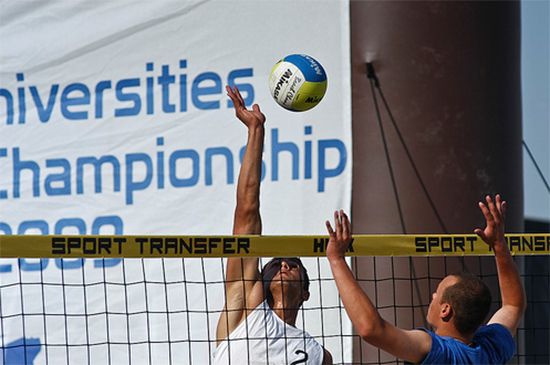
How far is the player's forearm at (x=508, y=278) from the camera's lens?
13.9 ft

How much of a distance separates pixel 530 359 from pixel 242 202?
6.45 meters

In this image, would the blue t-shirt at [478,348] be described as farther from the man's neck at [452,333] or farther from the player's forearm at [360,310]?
the player's forearm at [360,310]

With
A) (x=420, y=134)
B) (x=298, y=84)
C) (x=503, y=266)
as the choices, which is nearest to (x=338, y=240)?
(x=503, y=266)

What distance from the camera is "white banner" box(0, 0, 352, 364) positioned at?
27.4 ft

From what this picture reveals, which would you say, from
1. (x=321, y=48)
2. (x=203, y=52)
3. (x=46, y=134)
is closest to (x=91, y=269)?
(x=46, y=134)

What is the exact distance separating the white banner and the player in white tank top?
10.4ft

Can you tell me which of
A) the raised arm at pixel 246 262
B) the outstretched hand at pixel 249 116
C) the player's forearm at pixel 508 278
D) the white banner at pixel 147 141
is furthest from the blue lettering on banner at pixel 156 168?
the player's forearm at pixel 508 278

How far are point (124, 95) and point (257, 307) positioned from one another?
4355mm

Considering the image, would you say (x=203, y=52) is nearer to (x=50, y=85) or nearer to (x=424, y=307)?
(x=50, y=85)

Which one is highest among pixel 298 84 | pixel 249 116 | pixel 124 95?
pixel 124 95

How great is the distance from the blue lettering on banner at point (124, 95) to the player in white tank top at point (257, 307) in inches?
138

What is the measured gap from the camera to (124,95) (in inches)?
349

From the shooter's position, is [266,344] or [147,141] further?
[147,141]

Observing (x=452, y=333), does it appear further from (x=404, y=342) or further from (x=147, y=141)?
(x=147, y=141)
